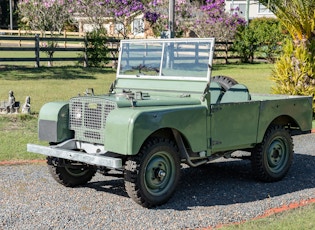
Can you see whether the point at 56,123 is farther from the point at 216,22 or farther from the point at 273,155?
the point at 216,22

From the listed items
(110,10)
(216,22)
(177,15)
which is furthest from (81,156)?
(177,15)

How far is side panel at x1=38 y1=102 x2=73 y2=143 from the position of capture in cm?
647

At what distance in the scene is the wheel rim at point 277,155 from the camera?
24.6 ft

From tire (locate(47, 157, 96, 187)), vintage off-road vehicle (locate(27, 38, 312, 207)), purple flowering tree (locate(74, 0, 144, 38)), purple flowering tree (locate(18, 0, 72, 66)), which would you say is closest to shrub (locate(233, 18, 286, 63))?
purple flowering tree (locate(74, 0, 144, 38))

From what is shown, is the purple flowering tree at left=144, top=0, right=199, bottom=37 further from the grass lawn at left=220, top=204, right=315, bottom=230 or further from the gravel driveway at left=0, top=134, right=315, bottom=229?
the grass lawn at left=220, top=204, right=315, bottom=230

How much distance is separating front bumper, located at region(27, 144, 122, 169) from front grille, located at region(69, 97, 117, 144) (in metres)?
0.26

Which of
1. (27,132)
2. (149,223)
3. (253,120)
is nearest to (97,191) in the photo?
(149,223)

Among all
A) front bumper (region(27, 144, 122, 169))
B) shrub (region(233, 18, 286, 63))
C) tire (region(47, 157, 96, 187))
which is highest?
shrub (region(233, 18, 286, 63))

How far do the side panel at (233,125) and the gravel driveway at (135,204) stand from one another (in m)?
0.59

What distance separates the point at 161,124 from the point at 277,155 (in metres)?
2.38

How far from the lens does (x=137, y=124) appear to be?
5.66 m

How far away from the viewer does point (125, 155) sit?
19.7 feet

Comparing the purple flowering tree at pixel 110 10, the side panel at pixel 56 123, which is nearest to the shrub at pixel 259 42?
the purple flowering tree at pixel 110 10

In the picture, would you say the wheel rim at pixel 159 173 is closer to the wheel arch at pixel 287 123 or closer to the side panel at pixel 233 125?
the side panel at pixel 233 125
